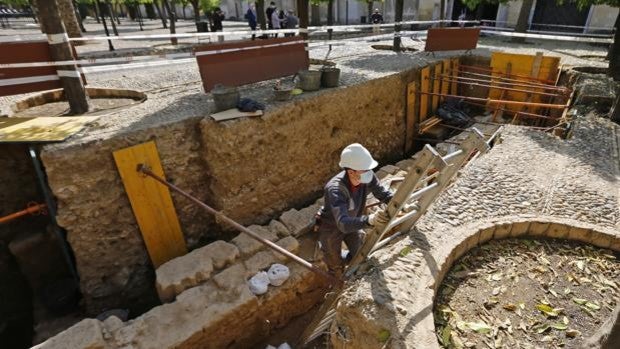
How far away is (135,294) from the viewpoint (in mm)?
5477

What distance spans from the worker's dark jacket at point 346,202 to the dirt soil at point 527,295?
105cm

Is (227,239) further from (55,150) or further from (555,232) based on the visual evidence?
(555,232)

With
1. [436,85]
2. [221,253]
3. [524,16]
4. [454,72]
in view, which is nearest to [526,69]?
[454,72]

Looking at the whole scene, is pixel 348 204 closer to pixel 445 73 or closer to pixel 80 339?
pixel 80 339

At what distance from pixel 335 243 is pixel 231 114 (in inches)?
110

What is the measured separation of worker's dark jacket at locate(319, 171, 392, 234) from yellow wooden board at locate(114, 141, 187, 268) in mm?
2543

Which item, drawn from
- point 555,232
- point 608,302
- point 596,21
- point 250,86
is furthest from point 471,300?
point 596,21

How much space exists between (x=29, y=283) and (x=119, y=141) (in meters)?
3.03

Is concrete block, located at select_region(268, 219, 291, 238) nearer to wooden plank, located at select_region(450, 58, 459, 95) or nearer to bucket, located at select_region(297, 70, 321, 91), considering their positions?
bucket, located at select_region(297, 70, 321, 91)

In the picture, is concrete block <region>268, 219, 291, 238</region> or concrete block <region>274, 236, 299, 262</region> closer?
concrete block <region>274, 236, 299, 262</region>

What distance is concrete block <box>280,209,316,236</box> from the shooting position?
5766 millimetres

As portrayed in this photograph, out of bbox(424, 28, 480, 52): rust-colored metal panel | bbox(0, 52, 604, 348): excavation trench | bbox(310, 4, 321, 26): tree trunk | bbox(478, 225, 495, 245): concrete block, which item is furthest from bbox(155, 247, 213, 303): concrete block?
bbox(310, 4, 321, 26): tree trunk

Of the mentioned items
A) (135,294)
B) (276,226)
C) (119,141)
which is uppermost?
(119,141)

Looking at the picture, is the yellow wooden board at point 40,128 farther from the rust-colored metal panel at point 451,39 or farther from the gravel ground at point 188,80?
the rust-colored metal panel at point 451,39
